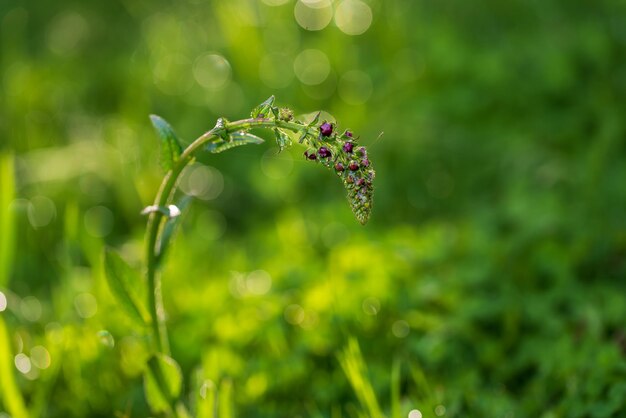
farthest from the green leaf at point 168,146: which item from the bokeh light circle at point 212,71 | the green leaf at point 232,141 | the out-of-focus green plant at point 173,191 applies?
the bokeh light circle at point 212,71

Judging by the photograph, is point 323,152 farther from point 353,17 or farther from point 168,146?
point 353,17

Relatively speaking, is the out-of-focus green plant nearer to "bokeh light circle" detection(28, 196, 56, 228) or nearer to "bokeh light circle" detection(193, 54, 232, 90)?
"bokeh light circle" detection(28, 196, 56, 228)

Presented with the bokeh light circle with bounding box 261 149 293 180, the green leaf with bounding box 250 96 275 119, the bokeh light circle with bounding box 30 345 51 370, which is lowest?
the bokeh light circle with bounding box 30 345 51 370

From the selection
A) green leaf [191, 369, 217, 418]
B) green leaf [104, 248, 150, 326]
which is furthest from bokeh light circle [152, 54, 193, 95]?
green leaf [191, 369, 217, 418]

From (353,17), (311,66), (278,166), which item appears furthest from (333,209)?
(353,17)

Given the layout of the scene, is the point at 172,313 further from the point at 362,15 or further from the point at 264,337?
the point at 362,15

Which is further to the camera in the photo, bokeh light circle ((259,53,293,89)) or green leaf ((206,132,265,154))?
bokeh light circle ((259,53,293,89))
